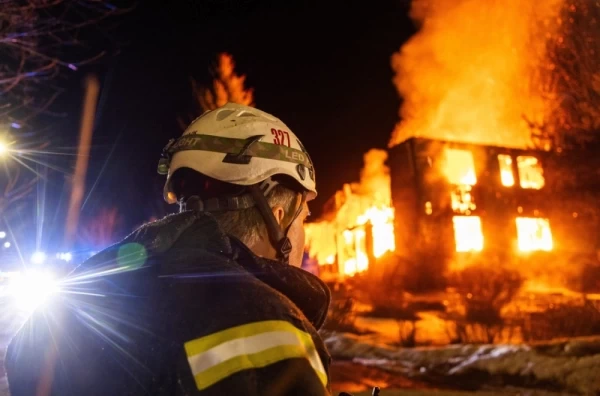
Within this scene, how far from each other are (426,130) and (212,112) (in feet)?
109

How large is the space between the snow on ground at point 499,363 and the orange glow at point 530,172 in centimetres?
2589

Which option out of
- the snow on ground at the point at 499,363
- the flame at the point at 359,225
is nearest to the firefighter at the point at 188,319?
the snow on ground at the point at 499,363

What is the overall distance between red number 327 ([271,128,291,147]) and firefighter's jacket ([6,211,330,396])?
2.84 feet

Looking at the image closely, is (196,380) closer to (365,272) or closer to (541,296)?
(541,296)

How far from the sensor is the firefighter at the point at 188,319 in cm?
99

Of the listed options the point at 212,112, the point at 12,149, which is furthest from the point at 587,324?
the point at 12,149

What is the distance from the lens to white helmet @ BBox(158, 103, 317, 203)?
1916mm

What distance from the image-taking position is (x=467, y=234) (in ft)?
92.4

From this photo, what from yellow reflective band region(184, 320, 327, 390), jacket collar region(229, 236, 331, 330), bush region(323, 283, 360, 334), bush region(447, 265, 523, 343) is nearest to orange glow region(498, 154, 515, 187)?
bush region(447, 265, 523, 343)

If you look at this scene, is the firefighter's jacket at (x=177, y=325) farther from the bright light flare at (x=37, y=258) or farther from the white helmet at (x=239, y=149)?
the bright light flare at (x=37, y=258)

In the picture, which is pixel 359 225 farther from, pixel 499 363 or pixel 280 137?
pixel 280 137

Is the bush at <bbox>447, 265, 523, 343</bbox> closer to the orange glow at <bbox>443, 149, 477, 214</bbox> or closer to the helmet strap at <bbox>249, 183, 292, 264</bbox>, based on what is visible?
the orange glow at <bbox>443, 149, 477, 214</bbox>

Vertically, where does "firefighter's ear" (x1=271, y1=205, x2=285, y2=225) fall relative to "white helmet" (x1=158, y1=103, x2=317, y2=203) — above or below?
below

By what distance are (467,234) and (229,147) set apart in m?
28.5
